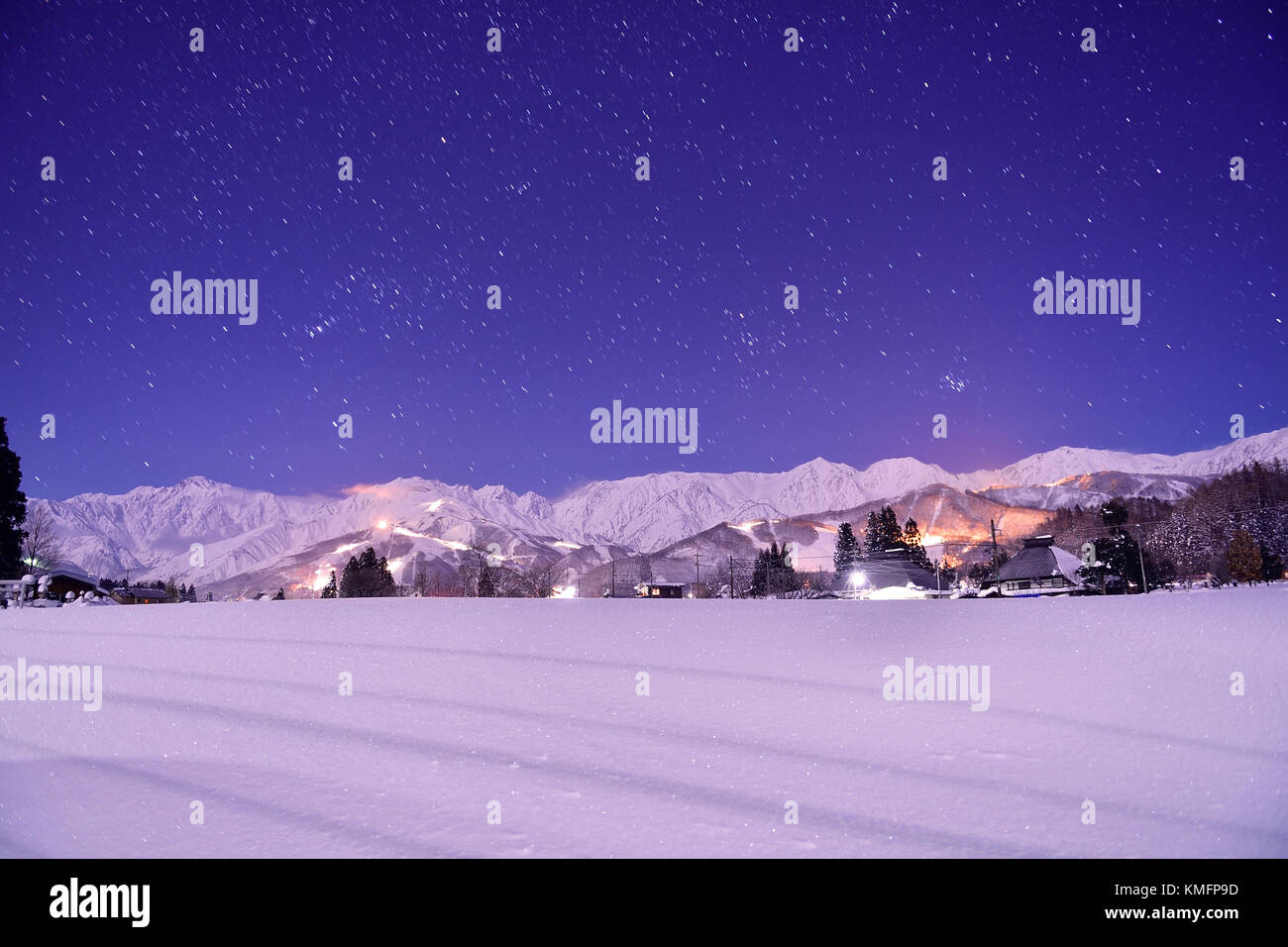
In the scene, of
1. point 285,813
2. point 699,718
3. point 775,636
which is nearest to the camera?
point 285,813

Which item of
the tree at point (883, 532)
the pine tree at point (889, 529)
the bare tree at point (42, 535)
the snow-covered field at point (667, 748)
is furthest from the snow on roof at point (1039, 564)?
the bare tree at point (42, 535)

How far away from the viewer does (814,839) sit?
4.55 meters

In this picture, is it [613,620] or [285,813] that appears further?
[613,620]

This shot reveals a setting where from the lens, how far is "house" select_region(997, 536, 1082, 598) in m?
47.7

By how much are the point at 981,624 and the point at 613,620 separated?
756 cm

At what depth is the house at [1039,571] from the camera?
47.7 meters

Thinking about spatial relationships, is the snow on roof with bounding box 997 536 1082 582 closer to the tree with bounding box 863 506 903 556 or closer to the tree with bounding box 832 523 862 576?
the tree with bounding box 832 523 862 576

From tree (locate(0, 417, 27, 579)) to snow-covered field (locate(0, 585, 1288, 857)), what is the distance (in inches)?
1430

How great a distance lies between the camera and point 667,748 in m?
6.41

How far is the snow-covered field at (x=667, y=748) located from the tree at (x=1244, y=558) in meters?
45.2

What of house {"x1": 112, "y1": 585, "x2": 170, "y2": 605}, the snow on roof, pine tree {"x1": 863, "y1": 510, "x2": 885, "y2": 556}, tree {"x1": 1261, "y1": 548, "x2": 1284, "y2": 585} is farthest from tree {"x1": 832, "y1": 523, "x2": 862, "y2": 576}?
house {"x1": 112, "y1": 585, "x2": 170, "y2": 605}
